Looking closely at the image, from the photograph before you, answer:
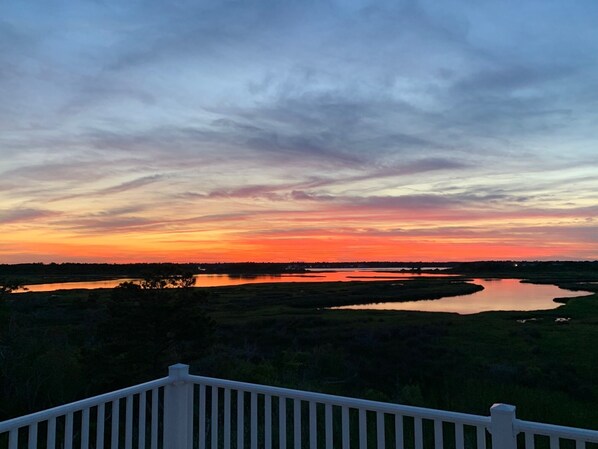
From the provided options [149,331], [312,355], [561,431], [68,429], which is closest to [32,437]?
[68,429]

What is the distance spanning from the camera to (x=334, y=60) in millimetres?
12156

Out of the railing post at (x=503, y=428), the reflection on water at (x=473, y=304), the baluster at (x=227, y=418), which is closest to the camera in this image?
the railing post at (x=503, y=428)

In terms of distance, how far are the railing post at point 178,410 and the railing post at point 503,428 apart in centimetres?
212

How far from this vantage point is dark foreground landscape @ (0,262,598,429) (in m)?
9.89

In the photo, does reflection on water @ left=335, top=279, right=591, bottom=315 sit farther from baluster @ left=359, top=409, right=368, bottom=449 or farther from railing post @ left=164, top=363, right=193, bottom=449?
baluster @ left=359, top=409, right=368, bottom=449

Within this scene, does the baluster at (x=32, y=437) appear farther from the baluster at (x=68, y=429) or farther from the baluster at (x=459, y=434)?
the baluster at (x=459, y=434)

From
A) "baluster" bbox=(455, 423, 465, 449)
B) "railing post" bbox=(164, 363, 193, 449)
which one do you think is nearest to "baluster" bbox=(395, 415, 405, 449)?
"baluster" bbox=(455, 423, 465, 449)

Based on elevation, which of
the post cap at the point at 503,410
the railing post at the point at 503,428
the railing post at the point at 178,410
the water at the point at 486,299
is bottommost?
the water at the point at 486,299

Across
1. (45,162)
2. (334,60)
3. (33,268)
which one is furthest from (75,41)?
(33,268)

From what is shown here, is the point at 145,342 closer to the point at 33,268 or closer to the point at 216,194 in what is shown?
the point at 216,194

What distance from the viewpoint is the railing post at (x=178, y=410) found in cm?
355

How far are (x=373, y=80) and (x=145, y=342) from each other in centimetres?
876

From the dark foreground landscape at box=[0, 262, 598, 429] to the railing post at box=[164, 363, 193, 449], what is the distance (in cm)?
616

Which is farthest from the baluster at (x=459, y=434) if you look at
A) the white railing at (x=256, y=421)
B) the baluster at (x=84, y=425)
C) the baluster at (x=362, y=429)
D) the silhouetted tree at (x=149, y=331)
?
the silhouetted tree at (x=149, y=331)
